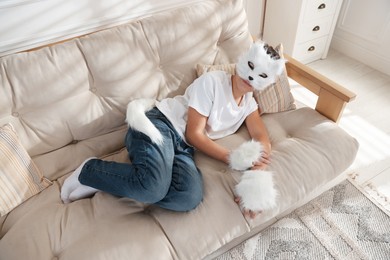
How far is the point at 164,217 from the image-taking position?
1014 millimetres

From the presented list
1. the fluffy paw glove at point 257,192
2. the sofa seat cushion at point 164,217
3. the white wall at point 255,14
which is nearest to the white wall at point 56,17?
the sofa seat cushion at point 164,217

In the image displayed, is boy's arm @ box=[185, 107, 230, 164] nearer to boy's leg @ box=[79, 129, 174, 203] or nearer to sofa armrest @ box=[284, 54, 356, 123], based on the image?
boy's leg @ box=[79, 129, 174, 203]

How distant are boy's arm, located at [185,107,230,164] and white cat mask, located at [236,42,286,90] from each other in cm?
25

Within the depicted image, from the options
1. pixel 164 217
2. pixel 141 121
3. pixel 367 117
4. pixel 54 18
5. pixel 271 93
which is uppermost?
pixel 54 18

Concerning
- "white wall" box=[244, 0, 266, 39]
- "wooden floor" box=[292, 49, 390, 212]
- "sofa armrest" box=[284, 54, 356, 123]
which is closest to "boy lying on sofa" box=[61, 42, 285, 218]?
"sofa armrest" box=[284, 54, 356, 123]

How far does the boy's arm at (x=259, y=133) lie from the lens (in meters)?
1.15

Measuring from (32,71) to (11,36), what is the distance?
345mm

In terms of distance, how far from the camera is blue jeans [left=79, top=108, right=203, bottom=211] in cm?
99

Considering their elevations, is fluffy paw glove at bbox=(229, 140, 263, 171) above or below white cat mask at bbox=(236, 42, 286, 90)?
below

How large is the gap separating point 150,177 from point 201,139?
286 millimetres

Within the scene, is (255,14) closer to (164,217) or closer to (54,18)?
(54,18)

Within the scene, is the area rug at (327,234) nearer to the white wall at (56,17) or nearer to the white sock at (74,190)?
the white sock at (74,190)

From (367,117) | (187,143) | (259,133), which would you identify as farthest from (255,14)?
(187,143)

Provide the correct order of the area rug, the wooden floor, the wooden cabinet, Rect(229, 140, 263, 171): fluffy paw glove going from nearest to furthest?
Rect(229, 140, 263, 171): fluffy paw glove → the area rug → the wooden floor → the wooden cabinet
